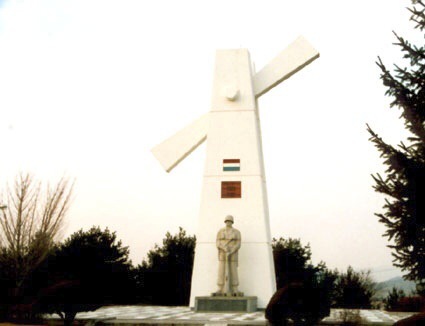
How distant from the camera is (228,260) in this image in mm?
12391

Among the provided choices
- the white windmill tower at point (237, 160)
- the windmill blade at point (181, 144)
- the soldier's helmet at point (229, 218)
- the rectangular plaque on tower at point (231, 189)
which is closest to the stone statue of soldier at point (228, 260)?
the soldier's helmet at point (229, 218)

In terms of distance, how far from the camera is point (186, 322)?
9375 millimetres

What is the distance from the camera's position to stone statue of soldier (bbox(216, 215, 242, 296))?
12.4 m

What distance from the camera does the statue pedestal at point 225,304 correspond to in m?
11.9

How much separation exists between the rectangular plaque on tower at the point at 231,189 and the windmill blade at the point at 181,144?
152 centimetres

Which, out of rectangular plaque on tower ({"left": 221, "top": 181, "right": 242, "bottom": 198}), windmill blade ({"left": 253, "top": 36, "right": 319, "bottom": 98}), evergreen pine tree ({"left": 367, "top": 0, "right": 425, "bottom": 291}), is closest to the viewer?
evergreen pine tree ({"left": 367, "top": 0, "right": 425, "bottom": 291})

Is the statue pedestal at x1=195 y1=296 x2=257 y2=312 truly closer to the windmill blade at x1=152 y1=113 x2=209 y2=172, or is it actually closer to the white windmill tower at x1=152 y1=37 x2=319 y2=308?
→ the white windmill tower at x1=152 y1=37 x2=319 y2=308

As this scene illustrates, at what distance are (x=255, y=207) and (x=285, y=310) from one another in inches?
263

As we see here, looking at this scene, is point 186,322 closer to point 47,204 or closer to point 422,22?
point 422,22

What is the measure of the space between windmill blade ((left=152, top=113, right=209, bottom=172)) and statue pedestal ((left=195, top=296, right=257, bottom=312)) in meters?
4.05

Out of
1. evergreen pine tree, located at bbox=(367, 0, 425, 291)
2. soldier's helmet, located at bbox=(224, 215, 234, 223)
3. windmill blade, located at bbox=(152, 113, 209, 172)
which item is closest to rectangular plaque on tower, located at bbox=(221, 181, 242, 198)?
soldier's helmet, located at bbox=(224, 215, 234, 223)

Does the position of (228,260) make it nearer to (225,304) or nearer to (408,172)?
(225,304)

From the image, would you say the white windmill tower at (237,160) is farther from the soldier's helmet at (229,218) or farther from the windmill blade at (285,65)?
the soldier's helmet at (229,218)

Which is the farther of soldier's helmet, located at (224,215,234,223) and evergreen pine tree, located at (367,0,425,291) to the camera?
soldier's helmet, located at (224,215,234,223)
